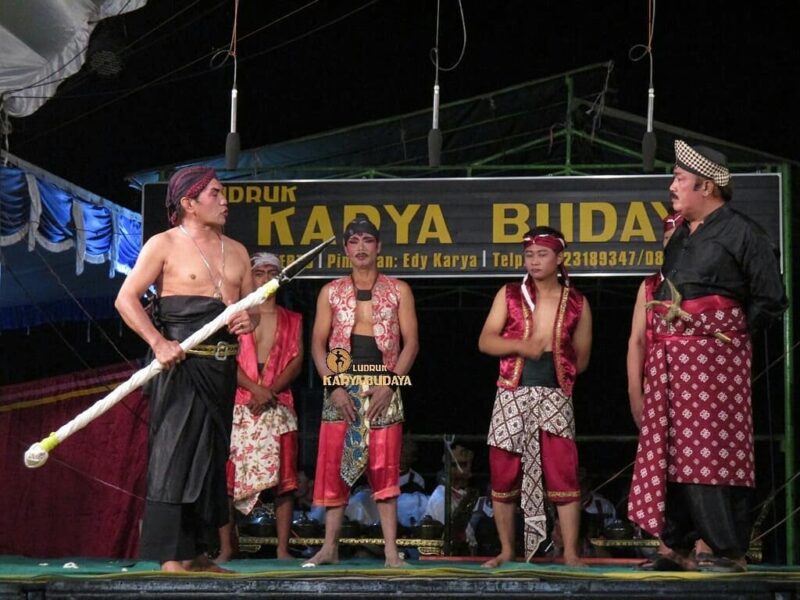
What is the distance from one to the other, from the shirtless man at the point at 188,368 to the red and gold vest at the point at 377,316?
1385 millimetres

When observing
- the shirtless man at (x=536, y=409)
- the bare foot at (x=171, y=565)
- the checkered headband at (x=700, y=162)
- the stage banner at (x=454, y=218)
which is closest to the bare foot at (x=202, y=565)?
the bare foot at (x=171, y=565)

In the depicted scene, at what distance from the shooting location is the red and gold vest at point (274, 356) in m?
8.81

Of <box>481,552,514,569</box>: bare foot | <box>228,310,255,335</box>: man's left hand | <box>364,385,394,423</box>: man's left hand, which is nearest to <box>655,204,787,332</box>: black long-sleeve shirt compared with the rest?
<box>228,310,255,335</box>: man's left hand

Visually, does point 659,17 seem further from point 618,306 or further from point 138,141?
point 138,141

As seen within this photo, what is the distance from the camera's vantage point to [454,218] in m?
10.3

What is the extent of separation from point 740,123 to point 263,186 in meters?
5.87

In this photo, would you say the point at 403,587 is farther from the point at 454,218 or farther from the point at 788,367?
the point at 788,367

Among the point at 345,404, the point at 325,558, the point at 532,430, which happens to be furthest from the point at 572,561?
the point at 345,404

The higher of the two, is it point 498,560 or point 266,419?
point 266,419

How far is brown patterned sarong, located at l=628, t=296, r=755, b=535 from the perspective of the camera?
5.99 meters

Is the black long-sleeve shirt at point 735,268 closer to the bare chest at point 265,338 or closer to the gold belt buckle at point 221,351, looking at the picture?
the gold belt buckle at point 221,351

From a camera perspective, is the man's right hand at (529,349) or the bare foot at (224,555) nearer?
the man's right hand at (529,349)

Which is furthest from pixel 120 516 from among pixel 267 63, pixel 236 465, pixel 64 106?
pixel 267 63

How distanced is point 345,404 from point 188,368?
1686 millimetres
